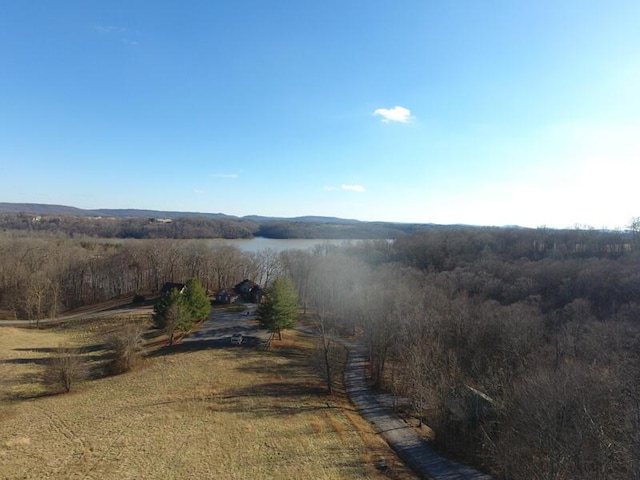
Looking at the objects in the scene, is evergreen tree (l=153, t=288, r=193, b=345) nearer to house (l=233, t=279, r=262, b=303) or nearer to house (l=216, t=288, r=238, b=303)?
house (l=216, t=288, r=238, b=303)

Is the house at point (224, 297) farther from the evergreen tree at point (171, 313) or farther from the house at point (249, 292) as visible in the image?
the evergreen tree at point (171, 313)

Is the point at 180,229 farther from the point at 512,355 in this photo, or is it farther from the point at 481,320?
the point at 512,355

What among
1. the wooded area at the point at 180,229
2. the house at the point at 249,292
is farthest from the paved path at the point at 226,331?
the wooded area at the point at 180,229

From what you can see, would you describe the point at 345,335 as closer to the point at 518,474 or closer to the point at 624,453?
the point at 518,474

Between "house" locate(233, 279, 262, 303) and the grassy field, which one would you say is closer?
the grassy field

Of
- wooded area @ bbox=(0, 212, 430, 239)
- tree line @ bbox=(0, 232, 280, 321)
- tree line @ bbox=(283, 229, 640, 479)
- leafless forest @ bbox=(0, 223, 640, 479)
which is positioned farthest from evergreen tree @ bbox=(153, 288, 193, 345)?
wooded area @ bbox=(0, 212, 430, 239)
